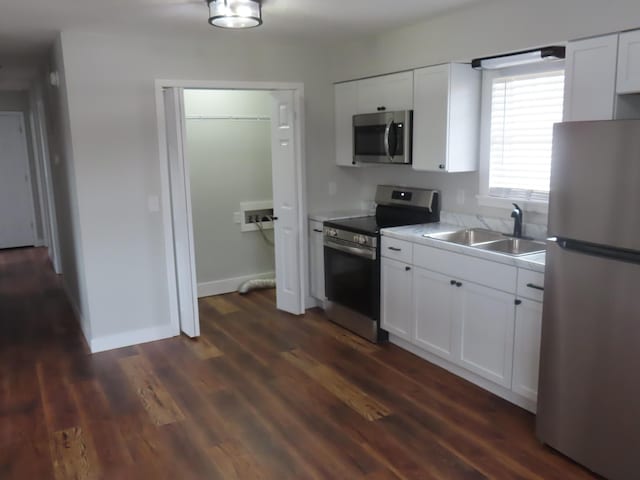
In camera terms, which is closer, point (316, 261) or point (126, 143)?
point (126, 143)

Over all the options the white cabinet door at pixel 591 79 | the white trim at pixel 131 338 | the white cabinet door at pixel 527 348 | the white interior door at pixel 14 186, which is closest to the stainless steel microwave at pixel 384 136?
the white cabinet door at pixel 591 79

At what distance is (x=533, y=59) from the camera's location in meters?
3.22

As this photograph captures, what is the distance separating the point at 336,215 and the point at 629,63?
8.97ft

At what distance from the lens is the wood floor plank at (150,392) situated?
3197mm

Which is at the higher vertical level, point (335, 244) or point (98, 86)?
point (98, 86)

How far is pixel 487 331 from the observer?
3254mm

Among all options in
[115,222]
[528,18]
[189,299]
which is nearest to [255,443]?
[189,299]

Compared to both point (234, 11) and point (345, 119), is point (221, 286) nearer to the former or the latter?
point (345, 119)

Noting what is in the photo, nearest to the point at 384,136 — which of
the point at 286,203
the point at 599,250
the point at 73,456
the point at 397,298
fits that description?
the point at 286,203

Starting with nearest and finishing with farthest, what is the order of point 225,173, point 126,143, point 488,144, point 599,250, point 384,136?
point 599,250, point 488,144, point 126,143, point 384,136, point 225,173

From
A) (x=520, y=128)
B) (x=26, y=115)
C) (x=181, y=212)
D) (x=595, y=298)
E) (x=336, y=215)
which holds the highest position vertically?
(x=26, y=115)

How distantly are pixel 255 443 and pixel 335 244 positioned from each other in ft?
6.60

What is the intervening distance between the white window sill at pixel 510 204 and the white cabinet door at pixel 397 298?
77 cm

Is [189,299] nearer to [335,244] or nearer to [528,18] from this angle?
[335,244]
